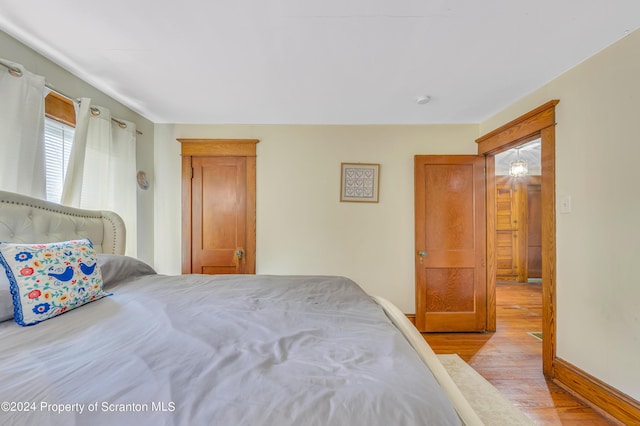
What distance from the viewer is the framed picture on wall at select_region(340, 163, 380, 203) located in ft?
9.47

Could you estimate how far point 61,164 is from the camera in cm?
190

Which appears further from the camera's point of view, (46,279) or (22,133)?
(22,133)

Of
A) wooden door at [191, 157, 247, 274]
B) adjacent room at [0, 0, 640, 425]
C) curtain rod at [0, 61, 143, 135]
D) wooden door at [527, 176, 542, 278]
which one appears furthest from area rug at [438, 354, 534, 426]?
wooden door at [527, 176, 542, 278]

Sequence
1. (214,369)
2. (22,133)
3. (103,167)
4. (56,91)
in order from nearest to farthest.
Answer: (214,369) → (22,133) → (56,91) → (103,167)

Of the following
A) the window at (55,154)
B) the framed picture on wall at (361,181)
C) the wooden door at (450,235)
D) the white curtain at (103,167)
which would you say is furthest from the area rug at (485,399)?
the window at (55,154)

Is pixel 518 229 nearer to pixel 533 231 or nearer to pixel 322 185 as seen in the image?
pixel 533 231

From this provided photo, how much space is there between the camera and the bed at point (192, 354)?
556 mm

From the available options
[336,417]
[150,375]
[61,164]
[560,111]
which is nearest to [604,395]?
[560,111]

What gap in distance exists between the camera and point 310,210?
2898 millimetres

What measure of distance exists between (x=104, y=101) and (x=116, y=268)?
1.67m

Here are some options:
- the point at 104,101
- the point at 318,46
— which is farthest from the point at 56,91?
the point at 318,46

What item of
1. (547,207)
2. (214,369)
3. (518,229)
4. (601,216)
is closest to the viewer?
(214,369)

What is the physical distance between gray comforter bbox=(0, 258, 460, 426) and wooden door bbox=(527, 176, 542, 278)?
6.08 metres

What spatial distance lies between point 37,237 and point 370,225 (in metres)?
2.72
